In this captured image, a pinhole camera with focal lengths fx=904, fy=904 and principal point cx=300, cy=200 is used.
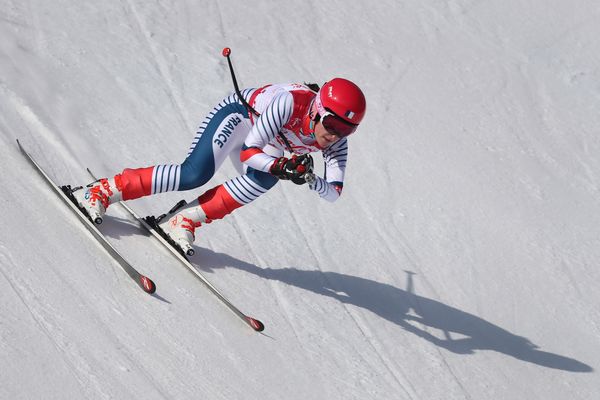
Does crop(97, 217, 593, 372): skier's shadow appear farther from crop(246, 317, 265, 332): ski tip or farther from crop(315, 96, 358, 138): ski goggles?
crop(315, 96, 358, 138): ski goggles

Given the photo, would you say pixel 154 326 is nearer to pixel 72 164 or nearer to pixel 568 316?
pixel 72 164

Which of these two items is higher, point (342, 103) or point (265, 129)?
point (265, 129)

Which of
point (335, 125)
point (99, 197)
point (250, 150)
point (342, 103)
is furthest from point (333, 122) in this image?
point (99, 197)

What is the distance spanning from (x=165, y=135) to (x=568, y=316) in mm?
3943

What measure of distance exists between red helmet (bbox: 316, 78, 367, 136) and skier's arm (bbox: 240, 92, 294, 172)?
217 mm

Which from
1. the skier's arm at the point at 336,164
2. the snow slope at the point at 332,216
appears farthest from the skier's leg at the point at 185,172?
the skier's arm at the point at 336,164

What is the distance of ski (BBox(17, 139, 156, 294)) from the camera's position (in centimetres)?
557

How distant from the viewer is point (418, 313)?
7156 millimetres

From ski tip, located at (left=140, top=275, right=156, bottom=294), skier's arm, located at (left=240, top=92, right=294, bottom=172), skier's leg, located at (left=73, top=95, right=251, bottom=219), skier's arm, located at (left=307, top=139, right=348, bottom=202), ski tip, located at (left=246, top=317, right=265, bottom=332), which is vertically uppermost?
skier's leg, located at (left=73, top=95, right=251, bottom=219)

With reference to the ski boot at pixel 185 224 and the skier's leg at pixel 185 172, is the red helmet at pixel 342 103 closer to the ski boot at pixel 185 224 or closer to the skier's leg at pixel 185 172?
the skier's leg at pixel 185 172

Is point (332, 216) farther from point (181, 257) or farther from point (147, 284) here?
point (147, 284)

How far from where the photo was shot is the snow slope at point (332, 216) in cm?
529

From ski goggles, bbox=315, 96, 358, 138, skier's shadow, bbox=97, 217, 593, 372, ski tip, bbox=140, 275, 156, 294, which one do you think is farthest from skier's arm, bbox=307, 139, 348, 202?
ski tip, bbox=140, 275, 156, 294

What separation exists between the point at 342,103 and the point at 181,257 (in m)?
1.57
